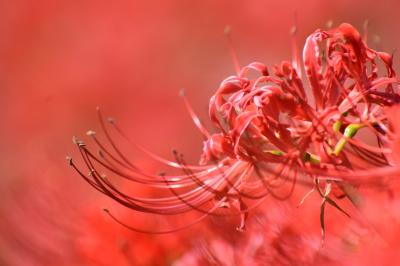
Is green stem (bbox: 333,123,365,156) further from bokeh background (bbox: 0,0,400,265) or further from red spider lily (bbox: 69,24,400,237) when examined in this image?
bokeh background (bbox: 0,0,400,265)

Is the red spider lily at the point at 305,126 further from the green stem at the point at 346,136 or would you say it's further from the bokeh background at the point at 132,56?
the bokeh background at the point at 132,56

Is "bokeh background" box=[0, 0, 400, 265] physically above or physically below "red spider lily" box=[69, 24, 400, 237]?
below

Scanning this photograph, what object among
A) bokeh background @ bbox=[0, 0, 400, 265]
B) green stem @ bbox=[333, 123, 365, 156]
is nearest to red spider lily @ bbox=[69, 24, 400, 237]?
green stem @ bbox=[333, 123, 365, 156]

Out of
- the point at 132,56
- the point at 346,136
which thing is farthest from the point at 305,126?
the point at 132,56

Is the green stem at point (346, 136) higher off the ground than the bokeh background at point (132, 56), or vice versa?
the green stem at point (346, 136)

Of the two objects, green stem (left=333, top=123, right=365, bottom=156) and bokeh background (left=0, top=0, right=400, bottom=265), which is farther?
bokeh background (left=0, top=0, right=400, bottom=265)

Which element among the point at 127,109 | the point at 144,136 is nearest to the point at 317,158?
the point at 144,136

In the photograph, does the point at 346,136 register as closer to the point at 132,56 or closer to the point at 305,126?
the point at 305,126

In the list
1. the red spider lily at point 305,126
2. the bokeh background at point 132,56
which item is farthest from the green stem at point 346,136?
the bokeh background at point 132,56
